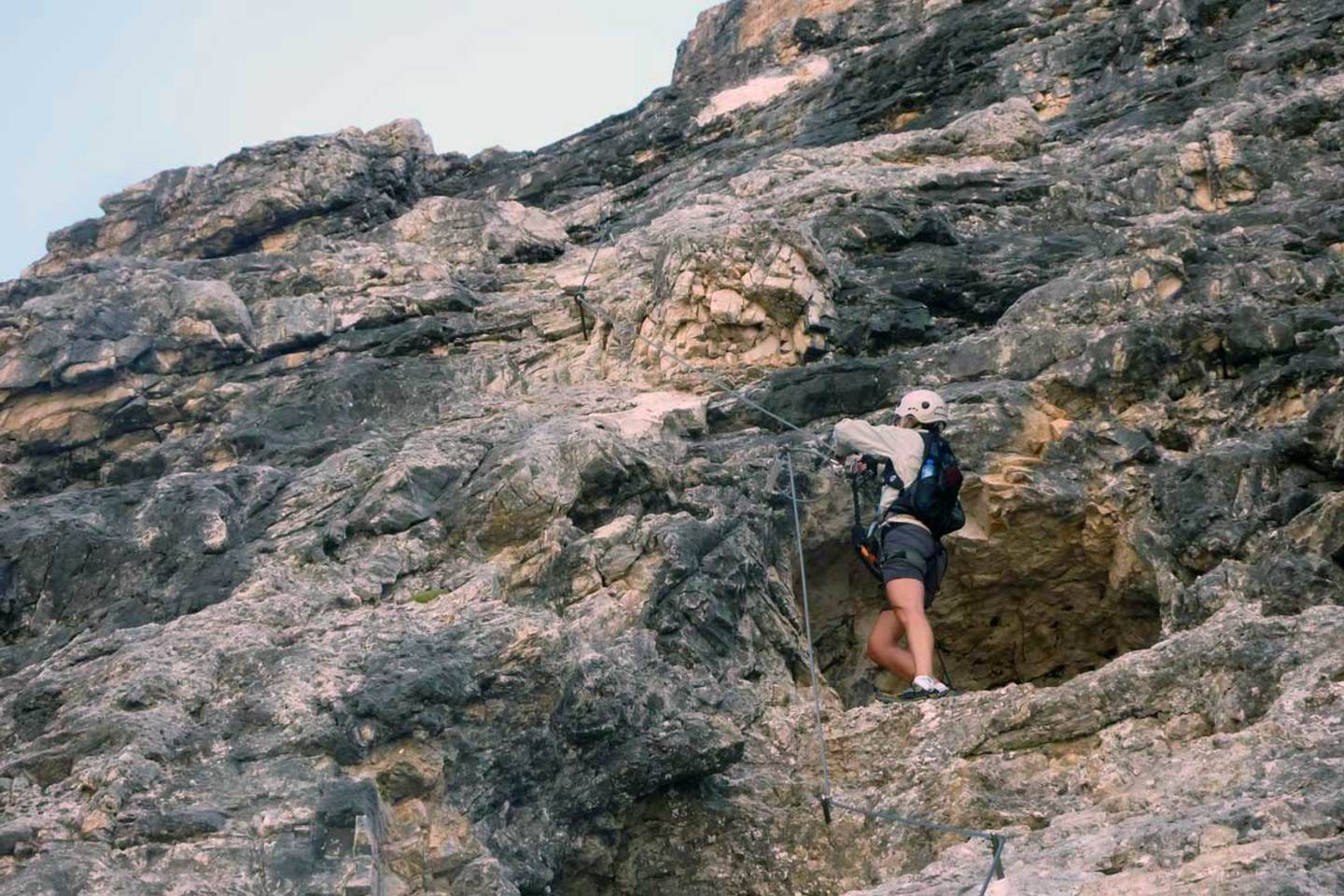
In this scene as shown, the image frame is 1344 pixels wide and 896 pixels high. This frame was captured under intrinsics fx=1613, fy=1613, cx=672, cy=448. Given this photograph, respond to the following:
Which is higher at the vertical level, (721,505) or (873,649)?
(721,505)

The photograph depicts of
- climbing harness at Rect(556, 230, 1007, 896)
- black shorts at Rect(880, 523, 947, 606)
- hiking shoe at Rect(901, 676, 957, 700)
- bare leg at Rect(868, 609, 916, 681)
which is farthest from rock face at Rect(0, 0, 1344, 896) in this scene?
black shorts at Rect(880, 523, 947, 606)

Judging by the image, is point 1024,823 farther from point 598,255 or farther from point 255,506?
point 598,255

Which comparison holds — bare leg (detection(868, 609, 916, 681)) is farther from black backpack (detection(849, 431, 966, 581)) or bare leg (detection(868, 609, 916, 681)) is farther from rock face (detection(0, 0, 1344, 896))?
rock face (detection(0, 0, 1344, 896))

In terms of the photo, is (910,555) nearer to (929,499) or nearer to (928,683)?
(929,499)

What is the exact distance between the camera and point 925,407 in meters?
12.1

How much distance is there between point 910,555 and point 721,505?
5.03 ft

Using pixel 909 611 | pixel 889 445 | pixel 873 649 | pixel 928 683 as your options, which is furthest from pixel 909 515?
pixel 928 683

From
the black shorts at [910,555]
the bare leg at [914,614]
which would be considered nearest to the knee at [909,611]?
the bare leg at [914,614]

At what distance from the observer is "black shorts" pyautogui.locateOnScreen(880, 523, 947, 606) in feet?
37.4

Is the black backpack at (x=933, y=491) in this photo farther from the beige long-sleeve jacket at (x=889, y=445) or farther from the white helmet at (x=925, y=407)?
the white helmet at (x=925, y=407)

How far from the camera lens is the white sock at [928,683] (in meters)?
10.7

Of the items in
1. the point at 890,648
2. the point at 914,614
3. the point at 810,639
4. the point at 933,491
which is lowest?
the point at 890,648

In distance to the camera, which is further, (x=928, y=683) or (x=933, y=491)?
(x=933, y=491)

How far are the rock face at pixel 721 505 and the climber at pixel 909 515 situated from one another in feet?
2.18
